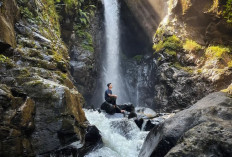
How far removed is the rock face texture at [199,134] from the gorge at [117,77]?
1 centimetres

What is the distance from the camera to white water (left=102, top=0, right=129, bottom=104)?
80.8 feet

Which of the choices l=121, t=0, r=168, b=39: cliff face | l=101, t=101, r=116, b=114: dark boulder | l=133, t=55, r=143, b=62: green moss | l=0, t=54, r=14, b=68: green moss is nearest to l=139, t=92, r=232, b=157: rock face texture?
l=0, t=54, r=14, b=68: green moss

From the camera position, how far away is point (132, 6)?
2436cm

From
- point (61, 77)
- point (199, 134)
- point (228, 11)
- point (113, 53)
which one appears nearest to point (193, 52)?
point (228, 11)

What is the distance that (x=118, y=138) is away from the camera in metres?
7.59

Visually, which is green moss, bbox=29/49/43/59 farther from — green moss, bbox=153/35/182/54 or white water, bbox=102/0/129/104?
white water, bbox=102/0/129/104

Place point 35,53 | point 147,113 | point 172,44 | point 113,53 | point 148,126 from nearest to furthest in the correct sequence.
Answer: point 35,53, point 148,126, point 147,113, point 172,44, point 113,53

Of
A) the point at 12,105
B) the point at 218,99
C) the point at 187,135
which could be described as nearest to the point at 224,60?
the point at 218,99

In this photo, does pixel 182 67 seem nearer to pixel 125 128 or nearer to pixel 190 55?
pixel 190 55

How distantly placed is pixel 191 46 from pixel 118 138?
1149 centimetres

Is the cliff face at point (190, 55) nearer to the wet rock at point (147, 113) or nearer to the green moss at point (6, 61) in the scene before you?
the wet rock at point (147, 113)

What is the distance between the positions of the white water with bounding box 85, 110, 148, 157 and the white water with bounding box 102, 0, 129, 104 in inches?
565

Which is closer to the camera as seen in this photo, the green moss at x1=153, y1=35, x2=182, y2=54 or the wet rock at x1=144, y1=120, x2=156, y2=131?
the wet rock at x1=144, y1=120, x2=156, y2=131

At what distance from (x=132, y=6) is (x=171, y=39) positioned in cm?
950
